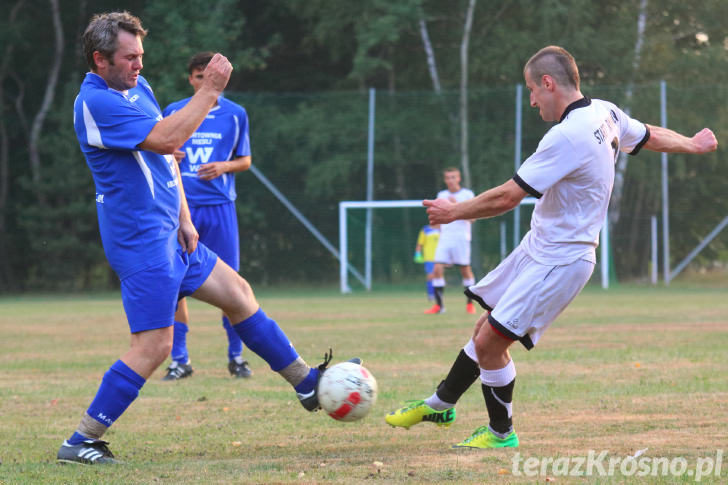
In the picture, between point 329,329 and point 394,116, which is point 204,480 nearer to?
point 329,329

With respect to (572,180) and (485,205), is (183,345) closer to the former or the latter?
(485,205)

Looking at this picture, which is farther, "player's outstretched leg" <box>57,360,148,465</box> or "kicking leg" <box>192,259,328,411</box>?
"kicking leg" <box>192,259,328,411</box>

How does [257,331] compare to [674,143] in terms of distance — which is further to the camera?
[674,143]

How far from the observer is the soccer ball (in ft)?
17.2

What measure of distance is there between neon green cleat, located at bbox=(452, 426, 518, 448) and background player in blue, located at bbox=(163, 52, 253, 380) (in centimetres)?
347

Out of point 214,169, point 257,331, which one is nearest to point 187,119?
point 257,331

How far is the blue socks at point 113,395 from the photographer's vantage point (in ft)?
16.4

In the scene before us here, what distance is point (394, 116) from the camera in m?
26.6

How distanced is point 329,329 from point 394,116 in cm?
1437

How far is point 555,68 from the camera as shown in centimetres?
503

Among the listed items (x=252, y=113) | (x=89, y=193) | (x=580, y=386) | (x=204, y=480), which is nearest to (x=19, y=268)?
(x=89, y=193)

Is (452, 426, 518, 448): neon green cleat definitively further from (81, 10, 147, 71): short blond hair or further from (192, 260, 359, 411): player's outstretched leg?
(81, 10, 147, 71): short blond hair

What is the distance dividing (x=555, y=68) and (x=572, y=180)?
0.54 m

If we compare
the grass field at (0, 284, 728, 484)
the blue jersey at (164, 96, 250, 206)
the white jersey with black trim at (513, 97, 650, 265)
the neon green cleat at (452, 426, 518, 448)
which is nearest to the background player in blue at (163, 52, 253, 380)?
the blue jersey at (164, 96, 250, 206)
